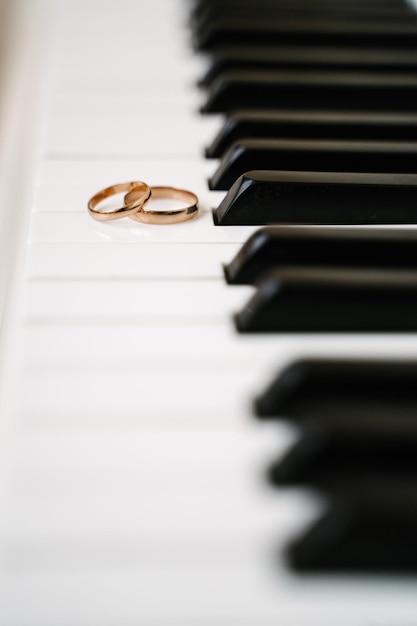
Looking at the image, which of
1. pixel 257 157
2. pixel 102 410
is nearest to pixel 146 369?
pixel 102 410

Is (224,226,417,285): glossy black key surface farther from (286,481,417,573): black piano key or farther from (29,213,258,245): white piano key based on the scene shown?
(286,481,417,573): black piano key

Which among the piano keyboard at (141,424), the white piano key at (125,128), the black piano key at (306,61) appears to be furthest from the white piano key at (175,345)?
the black piano key at (306,61)

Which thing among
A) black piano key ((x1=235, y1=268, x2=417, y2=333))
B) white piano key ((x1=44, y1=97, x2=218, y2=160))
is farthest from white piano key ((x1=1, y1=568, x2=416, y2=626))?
white piano key ((x1=44, y1=97, x2=218, y2=160))

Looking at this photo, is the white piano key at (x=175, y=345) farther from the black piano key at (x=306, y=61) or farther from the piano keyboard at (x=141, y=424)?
the black piano key at (x=306, y=61)

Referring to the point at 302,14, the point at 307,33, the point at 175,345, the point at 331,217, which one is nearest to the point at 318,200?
the point at 331,217

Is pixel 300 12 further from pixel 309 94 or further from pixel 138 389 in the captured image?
pixel 138 389

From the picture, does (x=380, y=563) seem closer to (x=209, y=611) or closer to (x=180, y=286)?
(x=209, y=611)
